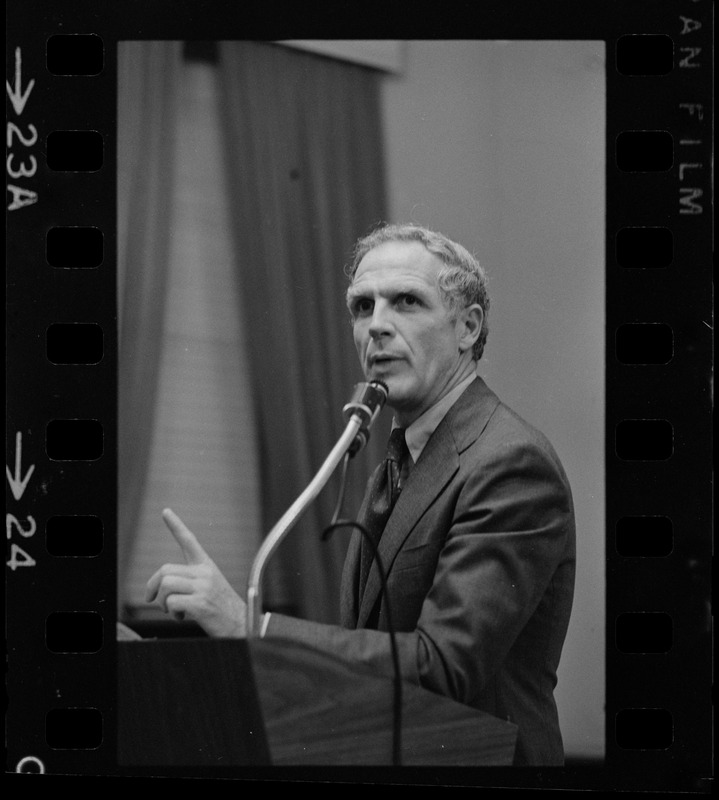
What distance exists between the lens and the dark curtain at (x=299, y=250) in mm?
2965

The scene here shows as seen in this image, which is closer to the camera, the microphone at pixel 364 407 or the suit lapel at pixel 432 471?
the microphone at pixel 364 407

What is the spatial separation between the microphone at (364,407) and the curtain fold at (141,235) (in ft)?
1.78

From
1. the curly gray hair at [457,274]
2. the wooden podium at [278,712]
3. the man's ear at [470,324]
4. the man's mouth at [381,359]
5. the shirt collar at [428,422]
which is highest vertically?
the curly gray hair at [457,274]

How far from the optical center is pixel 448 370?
2875mm

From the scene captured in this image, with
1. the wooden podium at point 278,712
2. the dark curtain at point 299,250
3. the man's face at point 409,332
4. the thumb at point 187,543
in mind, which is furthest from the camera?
the dark curtain at point 299,250

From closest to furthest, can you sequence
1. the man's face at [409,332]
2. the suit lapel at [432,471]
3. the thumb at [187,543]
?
the thumb at [187,543] < the suit lapel at [432,471] < the man's face at [409,332]

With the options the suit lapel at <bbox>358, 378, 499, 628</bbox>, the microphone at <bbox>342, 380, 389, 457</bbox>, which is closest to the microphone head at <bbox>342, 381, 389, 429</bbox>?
the microphone at <bbox>342, 380, 389, 457</bbox>

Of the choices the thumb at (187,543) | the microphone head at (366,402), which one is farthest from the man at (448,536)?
the microphone head at (366,402)

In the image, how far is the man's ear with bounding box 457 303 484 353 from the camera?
2.89 metres

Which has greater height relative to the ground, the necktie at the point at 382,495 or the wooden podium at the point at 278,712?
the necktie at the point at 382,495

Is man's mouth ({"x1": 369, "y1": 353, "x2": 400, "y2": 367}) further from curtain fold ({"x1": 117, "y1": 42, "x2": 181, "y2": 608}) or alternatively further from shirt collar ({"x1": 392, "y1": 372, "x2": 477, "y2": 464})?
curtain fold ({"x1": 117, "y1": 42, "x2": 181, "y2": 608})

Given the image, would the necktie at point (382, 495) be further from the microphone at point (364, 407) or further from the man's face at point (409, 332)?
the microphone at point (364, 407)

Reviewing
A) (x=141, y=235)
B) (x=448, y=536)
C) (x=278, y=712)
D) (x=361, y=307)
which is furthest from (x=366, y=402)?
(x=141, y=235)
